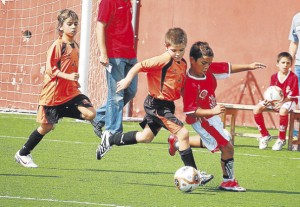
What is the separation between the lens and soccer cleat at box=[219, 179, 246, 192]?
28.8 feet

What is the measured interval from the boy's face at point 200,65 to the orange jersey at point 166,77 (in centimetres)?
10

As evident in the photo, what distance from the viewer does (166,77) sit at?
29.7 ft

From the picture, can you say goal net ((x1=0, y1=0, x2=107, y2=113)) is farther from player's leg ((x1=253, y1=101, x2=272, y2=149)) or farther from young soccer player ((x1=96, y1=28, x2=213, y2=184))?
young soccer player ((x1=96, y1=28, x2=213, y2=184))

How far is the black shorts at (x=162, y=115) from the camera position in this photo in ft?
29.4

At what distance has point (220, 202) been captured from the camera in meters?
8.09

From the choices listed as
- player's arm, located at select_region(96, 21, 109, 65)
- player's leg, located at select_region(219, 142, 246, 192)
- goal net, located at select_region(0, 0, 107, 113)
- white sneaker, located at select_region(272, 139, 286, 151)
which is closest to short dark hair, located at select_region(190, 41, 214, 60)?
player's leg, located at select_region(219, 142, 246, 192)

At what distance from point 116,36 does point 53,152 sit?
5.25ft

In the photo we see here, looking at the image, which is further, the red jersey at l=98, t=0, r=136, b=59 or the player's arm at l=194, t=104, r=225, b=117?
the red jersey at l=98, t=0, r=136, b=59

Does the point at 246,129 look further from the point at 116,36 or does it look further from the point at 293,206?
the point at 293,206

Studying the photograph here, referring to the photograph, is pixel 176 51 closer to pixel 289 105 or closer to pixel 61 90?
pixel 61 90

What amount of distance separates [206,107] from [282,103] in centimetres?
416

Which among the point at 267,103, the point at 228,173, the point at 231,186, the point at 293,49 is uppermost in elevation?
the point at 293,49

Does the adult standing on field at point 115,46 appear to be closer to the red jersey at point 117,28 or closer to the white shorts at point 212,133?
the red jersey at point 117,28

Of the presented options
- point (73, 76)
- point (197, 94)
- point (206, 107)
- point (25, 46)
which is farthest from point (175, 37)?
point (25, 46)
